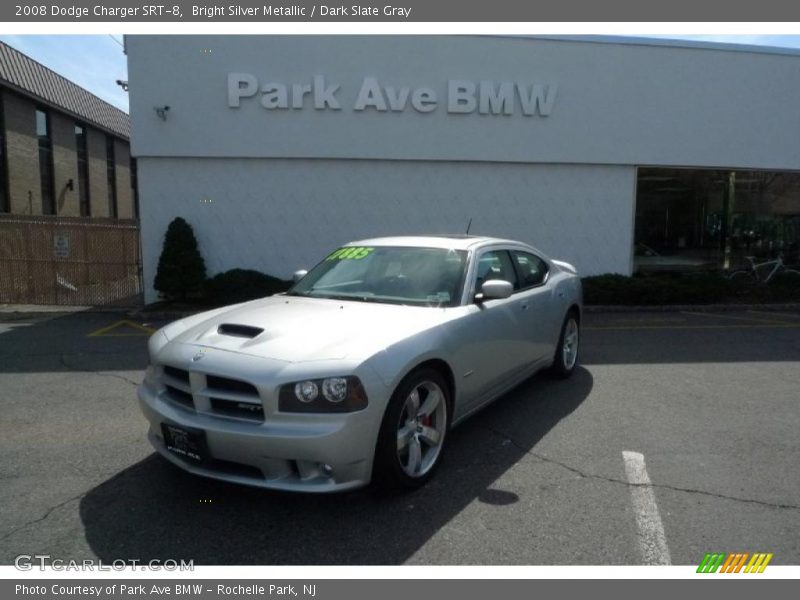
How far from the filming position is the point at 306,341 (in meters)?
3.55

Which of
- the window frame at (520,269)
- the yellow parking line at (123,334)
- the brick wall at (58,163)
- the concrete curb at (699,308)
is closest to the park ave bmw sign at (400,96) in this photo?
the concrete curb at (699,308)

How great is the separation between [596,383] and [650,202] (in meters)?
8.25

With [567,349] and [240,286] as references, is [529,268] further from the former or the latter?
[240,286]

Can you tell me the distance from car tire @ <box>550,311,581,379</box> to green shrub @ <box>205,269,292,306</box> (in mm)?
6415

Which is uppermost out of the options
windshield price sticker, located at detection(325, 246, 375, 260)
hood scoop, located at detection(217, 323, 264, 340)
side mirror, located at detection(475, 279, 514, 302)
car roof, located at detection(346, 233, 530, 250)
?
car roof, located at detection(346, 233, 530, 250)

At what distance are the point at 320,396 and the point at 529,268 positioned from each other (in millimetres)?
3250

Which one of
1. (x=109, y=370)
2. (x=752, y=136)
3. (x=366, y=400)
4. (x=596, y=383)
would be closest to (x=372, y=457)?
(x=366, y=400)

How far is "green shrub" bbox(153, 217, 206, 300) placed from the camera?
11.6m

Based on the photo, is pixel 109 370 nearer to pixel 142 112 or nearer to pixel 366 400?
pixel 366 400

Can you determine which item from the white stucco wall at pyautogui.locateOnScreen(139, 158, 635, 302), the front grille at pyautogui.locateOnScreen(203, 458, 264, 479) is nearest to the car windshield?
the front grille at pyautogui.locateOnScreen(203, 458, 264, 479)

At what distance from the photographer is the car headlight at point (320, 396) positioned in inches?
128

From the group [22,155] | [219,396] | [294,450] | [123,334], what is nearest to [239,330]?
[219,396]

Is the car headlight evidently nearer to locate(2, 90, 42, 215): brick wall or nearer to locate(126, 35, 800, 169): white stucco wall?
locate(126, 35, 800, 169): white stucco wall

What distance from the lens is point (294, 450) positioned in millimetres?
3182
